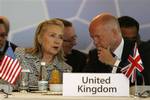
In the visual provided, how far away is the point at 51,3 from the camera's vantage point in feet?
12.3

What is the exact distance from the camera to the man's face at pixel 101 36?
3.67 meters

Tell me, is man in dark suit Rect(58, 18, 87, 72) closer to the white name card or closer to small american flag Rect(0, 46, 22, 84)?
small american flag Rect(0, 46, 22, 84)

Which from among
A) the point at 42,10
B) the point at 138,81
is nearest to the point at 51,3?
the point at 42,10

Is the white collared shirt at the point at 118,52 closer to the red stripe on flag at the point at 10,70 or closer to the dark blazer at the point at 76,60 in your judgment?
the dark blazer at the point at 76,60

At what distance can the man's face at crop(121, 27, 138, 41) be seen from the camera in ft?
11.9

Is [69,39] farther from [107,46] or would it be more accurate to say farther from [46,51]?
[107,46]

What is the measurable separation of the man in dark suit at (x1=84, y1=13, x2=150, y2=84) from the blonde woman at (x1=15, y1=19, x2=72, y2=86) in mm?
306

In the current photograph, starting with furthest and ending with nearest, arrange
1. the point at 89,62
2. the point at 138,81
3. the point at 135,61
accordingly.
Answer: the point at 89,62
the point at 138,81
the point at 135,61

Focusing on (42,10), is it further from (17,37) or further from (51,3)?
(17,37)

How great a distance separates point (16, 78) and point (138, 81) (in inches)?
47.2

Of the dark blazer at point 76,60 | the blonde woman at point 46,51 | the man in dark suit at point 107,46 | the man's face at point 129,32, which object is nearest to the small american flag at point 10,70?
the blonde woman at point 46,51

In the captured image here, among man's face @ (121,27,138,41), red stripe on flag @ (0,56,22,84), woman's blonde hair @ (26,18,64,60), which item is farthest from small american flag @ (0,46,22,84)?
man's face @ (121,27,138,41)

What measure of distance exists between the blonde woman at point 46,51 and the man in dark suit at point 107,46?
31 cm

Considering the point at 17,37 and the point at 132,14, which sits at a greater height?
the point at 132,14
